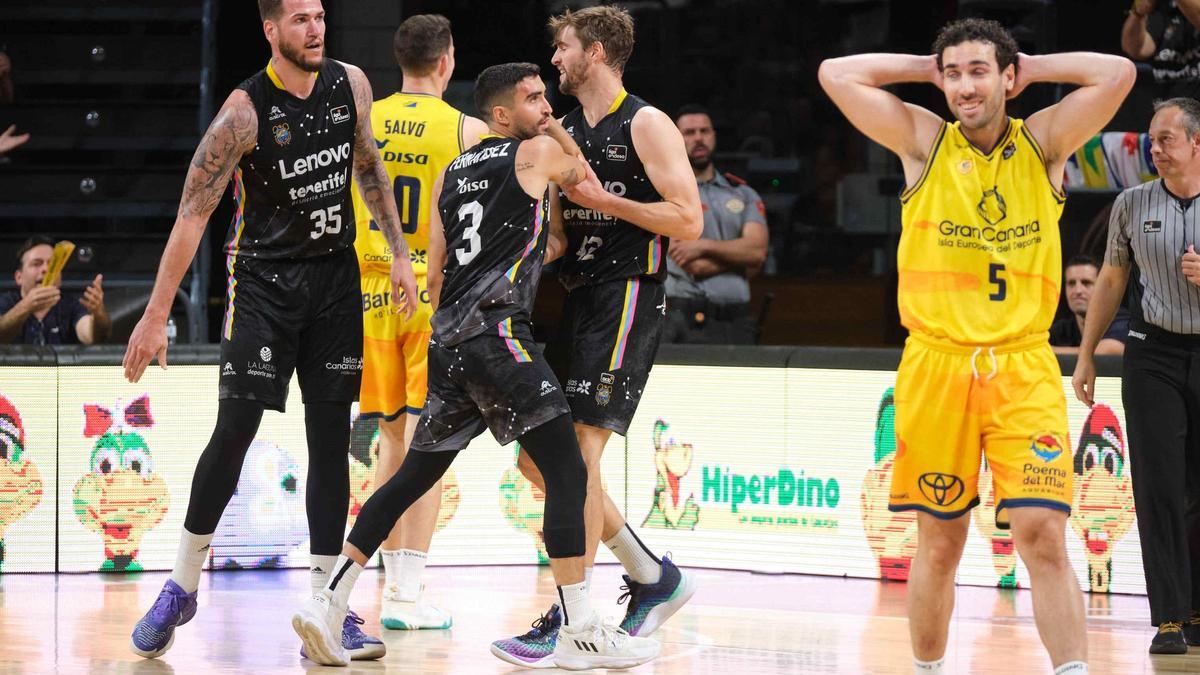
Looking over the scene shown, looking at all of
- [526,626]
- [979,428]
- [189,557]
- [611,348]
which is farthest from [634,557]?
[979,428]

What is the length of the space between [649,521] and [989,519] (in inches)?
62.4

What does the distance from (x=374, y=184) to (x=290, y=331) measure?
0.63 meters

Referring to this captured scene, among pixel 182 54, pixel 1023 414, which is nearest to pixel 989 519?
pixel 1023 414

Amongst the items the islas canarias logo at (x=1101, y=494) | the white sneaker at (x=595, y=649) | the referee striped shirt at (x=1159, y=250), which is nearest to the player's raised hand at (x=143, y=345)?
the white sneaker at (x=595, y=649)

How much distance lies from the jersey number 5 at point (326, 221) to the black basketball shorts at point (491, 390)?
1.87 feet

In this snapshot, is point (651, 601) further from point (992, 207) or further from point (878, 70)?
point (878, 70)

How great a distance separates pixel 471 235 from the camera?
4.77m

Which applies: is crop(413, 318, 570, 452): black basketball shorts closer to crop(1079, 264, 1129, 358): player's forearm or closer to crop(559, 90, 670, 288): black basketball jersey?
crop(559, 90, 670, 288): black basketball jersey

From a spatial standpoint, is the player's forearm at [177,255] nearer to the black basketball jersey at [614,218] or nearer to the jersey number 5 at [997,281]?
the black basketball jersey at [614,218]

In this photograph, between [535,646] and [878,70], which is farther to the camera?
[535,646]

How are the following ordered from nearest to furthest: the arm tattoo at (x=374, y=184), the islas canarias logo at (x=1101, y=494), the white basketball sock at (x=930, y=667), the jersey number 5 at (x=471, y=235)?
the white basketball sock at (x=930, y=667) < the jersey number 5 at (x=471, y=235) < the arm tattoo at (x=374, y=184) < the islas canarias logo at (x=1101, y=494)

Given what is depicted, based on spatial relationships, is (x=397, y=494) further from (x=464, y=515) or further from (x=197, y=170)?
(x=464, y=515)

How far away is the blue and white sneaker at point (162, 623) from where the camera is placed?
4914mm

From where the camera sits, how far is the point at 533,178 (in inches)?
186
